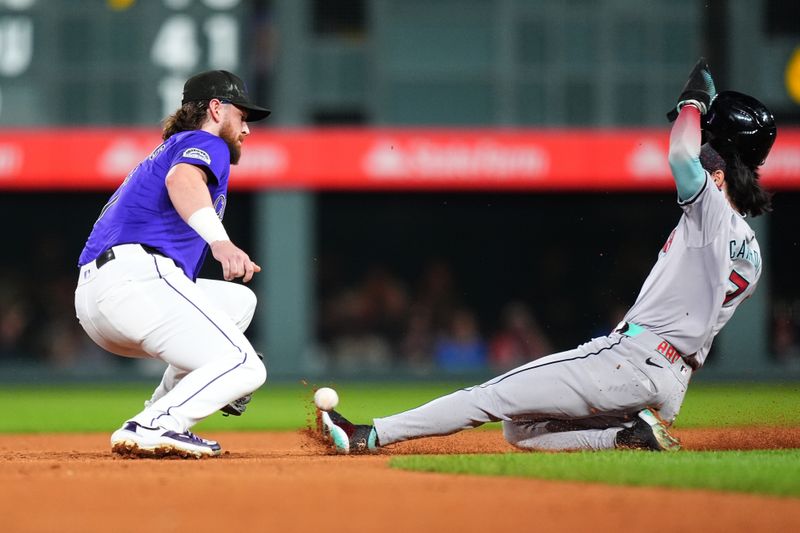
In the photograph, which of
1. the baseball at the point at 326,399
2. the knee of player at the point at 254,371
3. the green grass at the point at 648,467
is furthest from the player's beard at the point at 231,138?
the green grass at the point at 648,467

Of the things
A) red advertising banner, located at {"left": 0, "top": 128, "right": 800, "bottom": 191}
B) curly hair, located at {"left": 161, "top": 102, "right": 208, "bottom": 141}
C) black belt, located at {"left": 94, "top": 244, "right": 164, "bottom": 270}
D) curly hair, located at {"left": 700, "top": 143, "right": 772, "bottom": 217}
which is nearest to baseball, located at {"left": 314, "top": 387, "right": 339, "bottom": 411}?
black belt, located at {"left": 94, "top": 244, "right": 164, "bottom": 270}

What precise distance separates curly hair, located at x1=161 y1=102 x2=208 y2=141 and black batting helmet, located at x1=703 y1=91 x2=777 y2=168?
2185 mm

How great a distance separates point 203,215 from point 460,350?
12.3 metres

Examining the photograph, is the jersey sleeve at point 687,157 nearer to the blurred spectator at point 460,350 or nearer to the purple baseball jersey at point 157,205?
the purple baseball jersey at point 157,205

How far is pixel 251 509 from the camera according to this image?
12.2 ft

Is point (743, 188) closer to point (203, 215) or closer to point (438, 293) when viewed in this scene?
point (203, 215)

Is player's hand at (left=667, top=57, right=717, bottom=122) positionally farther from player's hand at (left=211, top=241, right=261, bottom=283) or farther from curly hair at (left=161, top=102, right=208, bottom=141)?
curly hair at (left=161, top=102, right=208, bottom=141)

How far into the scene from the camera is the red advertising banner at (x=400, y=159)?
16219mm

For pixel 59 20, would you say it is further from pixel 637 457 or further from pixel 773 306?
pixel 637 457

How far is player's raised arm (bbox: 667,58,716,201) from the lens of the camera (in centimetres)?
480

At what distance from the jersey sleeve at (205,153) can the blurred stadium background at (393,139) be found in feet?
33.5

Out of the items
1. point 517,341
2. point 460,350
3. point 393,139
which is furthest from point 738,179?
point 517,341

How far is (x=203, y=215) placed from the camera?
4844 mm

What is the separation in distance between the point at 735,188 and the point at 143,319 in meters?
2.50
